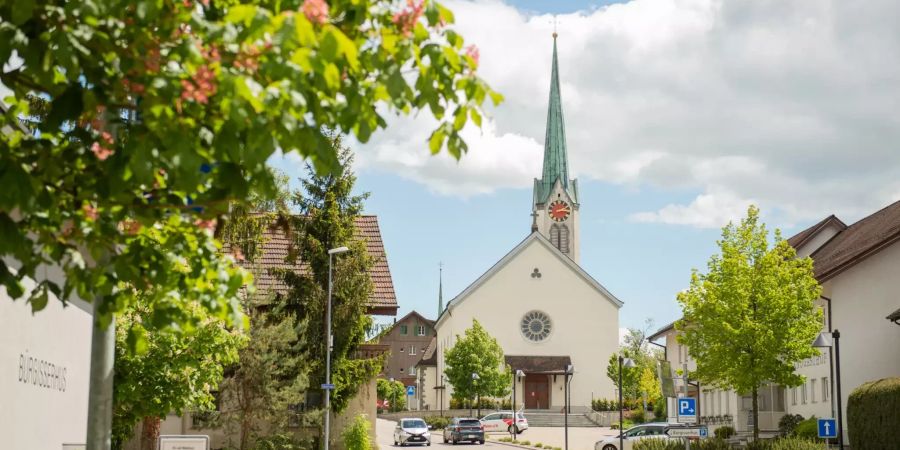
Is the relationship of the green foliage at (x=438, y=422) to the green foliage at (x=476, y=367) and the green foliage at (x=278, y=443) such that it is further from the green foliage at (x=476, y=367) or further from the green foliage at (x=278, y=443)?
the green foliage at (x=278, y=443)

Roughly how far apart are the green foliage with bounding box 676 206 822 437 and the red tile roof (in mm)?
11361

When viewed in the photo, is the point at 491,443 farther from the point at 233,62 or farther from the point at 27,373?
the point at 233,62

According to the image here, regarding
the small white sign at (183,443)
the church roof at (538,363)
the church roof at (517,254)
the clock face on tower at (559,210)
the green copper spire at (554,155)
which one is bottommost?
the small white sign at (183,443)

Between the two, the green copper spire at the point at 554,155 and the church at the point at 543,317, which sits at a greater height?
the green copper spire at the point at 554,155

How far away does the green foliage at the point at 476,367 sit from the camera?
8056 centimetres

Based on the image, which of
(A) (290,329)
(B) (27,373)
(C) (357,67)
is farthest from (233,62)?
(A) (290,329)

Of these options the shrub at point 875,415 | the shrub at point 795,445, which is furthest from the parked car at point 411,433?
the shrub at point 795,445

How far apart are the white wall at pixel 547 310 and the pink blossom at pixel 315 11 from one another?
84.1 meters

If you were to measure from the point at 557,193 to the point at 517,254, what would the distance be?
27121mm

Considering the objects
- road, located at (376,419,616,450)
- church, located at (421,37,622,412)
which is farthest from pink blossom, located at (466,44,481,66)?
church, located at (421,37,622,412)

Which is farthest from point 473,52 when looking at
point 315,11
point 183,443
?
point 183,443

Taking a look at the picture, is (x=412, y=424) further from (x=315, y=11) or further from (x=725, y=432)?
(x=315, y=11)

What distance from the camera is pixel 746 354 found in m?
37.5

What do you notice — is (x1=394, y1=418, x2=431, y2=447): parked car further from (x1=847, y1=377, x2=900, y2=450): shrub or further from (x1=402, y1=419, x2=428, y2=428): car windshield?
(x1=847, y1=377, x2=900, y2=450): shrub
